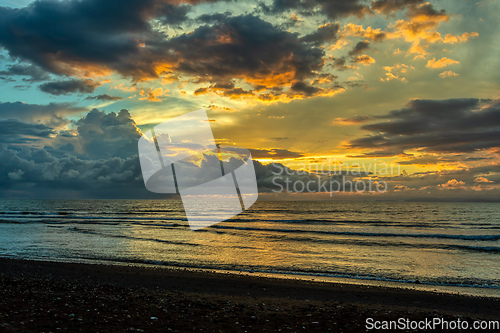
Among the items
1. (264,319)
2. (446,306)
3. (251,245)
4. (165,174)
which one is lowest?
(251,245)

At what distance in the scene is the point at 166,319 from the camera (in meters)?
9.04

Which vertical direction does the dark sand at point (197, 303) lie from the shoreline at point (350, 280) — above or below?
above

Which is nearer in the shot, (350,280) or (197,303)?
(197,303)

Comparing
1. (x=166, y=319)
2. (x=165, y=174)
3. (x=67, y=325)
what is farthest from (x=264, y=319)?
(x=165, y=174)

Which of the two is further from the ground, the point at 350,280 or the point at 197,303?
the point at 197,303

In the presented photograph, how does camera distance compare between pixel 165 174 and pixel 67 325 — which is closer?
pixel 67 325

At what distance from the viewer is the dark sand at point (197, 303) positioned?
8641 mm

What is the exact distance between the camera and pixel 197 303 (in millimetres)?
11109

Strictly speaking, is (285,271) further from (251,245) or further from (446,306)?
(251,245)

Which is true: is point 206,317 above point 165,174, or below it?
below

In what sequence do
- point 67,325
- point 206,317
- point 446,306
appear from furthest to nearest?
point 446,306, point 206,317, point 67,325

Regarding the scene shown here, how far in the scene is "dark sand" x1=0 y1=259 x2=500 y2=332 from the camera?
864 cm

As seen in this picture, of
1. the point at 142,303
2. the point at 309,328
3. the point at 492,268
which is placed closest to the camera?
the point at 309,328

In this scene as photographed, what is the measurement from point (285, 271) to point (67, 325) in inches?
505
